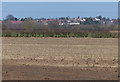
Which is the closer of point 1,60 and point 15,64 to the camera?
point 15,64

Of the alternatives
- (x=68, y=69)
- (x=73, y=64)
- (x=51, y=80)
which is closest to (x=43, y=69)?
(x=68, y=69)

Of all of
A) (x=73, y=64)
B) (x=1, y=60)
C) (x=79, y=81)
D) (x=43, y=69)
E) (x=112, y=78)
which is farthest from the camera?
(x=1, y=60)

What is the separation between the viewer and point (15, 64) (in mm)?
19344

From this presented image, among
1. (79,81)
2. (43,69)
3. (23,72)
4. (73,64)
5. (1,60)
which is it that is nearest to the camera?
(79,81)

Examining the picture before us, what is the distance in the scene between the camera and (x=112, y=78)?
15000mm

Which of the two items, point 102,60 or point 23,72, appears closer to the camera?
point 23,72

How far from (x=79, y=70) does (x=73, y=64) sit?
213cm

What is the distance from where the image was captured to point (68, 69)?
17.5 metres

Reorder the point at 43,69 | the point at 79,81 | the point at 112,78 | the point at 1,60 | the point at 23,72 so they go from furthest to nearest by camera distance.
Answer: the point at 1,60 → the point at 43,69 → the point at 23,72 → the point at 112,78 → the point at 79,81

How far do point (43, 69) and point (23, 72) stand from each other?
1365 millimetres

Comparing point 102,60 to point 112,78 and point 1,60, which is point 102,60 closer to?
point 1,60

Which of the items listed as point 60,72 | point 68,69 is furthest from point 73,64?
point 60,72

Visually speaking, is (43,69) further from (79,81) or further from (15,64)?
(79,81)

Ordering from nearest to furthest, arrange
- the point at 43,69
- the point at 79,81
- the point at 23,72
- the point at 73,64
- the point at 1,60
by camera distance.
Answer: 1. the point at 79,81
2. the point at 23,72
3. the point at 43,69
4. the point at 73,64
5. the point at 1,60
